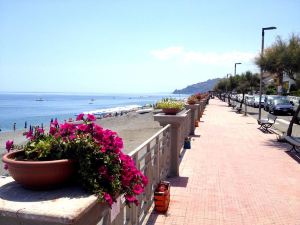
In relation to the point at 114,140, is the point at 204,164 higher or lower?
lower

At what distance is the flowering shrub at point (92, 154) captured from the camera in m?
2.31

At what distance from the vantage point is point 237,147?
13.1 meters

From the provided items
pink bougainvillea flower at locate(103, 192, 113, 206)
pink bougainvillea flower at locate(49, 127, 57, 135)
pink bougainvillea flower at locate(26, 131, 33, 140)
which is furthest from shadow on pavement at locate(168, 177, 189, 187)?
pink bougainvillea flower at locate(103, 192, 113, 206)

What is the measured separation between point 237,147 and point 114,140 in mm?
11127

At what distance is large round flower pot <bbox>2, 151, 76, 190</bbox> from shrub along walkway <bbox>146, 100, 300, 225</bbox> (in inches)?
136

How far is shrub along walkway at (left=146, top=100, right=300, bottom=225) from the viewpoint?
584cm

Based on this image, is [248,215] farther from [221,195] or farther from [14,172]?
[14,172]

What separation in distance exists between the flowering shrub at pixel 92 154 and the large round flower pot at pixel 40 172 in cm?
11

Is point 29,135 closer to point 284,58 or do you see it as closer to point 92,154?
point 92,154

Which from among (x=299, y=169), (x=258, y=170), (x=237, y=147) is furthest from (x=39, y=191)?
(x=237, y=147)

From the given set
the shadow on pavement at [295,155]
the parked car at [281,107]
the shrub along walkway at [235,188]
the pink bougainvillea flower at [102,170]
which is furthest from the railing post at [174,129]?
the parked car at [281,107]

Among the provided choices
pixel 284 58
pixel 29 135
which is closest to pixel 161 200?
pixel 29 135

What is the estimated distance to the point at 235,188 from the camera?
756cm

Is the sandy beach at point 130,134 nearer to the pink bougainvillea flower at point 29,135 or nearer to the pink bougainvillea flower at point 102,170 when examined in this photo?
the pink bougainvillea flower at point 29,135
